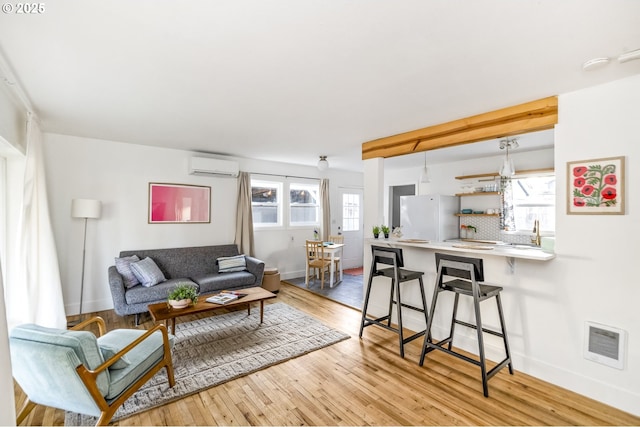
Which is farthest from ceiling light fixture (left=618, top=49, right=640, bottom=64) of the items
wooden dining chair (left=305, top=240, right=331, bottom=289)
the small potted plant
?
wooden dining chair (left=305, top=240, right=331, bottom=289)

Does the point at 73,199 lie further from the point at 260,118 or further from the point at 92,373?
the point at 92,373

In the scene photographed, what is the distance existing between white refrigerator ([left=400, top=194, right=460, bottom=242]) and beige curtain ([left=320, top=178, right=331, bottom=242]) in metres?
1.71

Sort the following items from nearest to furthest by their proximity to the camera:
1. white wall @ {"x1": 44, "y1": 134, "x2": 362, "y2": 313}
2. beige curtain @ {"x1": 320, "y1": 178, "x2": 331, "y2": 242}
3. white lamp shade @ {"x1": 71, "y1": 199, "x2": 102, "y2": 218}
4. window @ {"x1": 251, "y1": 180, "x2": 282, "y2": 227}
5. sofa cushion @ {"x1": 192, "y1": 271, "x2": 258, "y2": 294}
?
white lamp shade @ {"x1": 71, "y1": 199, "x2": 102, "y2": 218}
white wall @ {"x1": 44, "y1": 134, "x2": 362, "y2": 313}
sofa cushion @ {"x1": 192, "y1": 271, "x2": 258, "y2": 294}
window @ {"x1": 251, "y1": 180, "x2": 282, "y2": 227}
beige curtain @ {"x1": 320, "y1": 178, "x2": 331, "y2": 242}

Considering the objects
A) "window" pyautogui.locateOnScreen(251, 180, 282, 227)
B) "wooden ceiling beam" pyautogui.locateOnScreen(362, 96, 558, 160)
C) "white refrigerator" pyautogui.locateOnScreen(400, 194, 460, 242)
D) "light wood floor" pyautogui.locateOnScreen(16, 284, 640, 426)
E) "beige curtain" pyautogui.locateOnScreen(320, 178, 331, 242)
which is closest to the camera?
"light wood floor" pyautogui.locateOnScreen(16, 284, 640, 426)

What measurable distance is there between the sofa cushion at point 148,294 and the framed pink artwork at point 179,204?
121cm

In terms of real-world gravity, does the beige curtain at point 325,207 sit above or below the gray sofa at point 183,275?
above

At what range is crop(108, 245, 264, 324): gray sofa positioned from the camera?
354cm

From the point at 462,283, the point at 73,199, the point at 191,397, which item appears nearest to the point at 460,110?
the point at 462,283

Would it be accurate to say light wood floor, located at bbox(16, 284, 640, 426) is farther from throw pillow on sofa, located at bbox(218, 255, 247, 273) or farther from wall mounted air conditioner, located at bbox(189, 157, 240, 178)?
wall mounted air conditioner, located at bbox(189, 157, 240, 178)

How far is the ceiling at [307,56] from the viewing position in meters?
1.45

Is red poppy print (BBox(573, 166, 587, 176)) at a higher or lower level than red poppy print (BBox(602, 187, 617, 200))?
higher

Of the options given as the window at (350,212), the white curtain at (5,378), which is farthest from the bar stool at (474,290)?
the window at (350,212)

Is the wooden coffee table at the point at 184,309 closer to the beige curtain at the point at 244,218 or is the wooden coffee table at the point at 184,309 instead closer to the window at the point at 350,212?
the beige curtain at the point at 244,218

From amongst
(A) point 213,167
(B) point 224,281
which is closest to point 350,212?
(A) point 213,167
